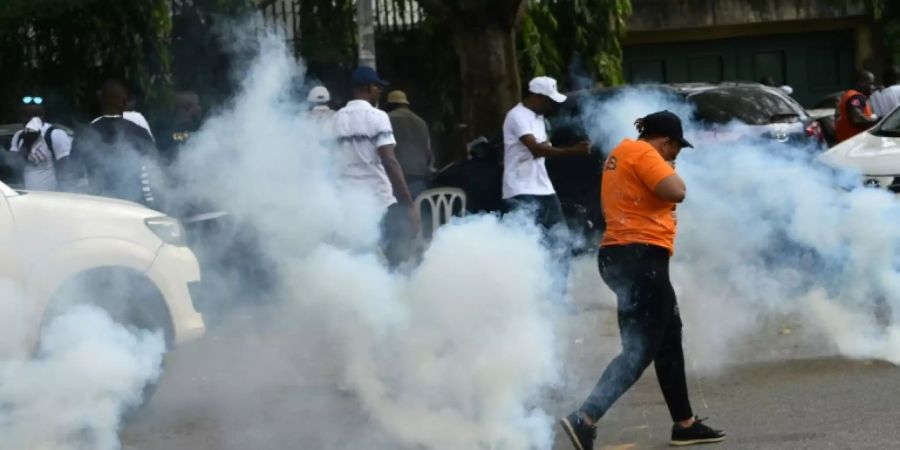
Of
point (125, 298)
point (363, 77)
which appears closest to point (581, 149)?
point (363, 77)

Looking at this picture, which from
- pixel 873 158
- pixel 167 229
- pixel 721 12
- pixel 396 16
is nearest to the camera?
pixel 167 229

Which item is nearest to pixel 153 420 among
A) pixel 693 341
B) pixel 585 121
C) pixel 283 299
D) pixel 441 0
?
pixel 283 299

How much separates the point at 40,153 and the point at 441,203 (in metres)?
2.89

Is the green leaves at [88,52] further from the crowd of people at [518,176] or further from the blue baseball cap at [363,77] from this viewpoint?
the blue baseball cap at [363,77]

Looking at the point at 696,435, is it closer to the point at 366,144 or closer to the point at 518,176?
the point at 366,144

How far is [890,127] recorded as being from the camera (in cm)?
1170

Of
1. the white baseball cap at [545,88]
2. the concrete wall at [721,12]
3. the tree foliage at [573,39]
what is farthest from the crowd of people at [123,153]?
the concrete wall at [721,12]

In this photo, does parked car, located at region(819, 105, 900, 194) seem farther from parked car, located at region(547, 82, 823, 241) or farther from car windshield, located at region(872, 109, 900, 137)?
parked car, located at region(547, 82, 823, 241)

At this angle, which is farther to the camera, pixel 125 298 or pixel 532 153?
pixel 532 153

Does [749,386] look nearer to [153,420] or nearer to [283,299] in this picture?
[283,299]

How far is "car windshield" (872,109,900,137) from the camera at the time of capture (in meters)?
11.5

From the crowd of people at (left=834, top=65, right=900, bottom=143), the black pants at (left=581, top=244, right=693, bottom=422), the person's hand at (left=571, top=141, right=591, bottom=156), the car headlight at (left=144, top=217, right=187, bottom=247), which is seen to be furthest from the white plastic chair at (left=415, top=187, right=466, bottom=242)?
the crowd of people at (left=834, top=65, right=900, bottom=143)

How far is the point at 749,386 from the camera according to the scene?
27.1 ft

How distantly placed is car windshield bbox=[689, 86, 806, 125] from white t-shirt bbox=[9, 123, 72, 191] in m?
5.67
